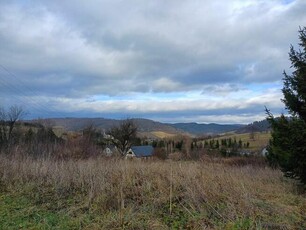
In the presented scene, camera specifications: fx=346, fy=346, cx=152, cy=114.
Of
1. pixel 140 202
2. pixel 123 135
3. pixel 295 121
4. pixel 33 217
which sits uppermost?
pixel 295 121

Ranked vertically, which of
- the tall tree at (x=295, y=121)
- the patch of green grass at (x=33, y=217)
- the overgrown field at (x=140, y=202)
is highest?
the tall tree at (x=295, y=121)

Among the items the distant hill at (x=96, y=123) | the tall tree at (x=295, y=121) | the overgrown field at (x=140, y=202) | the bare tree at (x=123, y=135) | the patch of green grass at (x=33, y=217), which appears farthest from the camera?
the distant hill at (x=96, y=123)

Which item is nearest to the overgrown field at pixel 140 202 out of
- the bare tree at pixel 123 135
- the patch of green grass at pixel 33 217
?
the patch of green grass at pixel 33 217

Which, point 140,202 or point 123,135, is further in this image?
point 123,135

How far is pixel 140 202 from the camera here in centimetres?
930

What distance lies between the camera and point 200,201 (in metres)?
8.47

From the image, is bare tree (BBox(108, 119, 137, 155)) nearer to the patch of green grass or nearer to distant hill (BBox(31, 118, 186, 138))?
distant hill (BBox(31, 118, 186, 138))

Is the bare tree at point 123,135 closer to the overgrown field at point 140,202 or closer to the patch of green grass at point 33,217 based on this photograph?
the overgrown field at point 140,202

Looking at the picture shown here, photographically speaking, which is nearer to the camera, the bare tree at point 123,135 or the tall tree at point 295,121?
the tall tree at point 295,121

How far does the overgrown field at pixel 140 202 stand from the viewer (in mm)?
7297

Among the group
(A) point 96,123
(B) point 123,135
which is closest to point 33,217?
(B) point 123,135

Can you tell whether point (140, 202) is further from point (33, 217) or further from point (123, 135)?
point (123, 135)

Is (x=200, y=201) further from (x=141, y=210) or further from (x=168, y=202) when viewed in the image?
(x=141, y=210)

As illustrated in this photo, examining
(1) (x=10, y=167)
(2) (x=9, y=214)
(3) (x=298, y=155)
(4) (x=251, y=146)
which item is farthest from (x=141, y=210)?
(4) (x=251, y=146)
